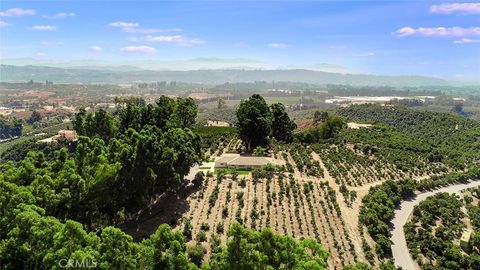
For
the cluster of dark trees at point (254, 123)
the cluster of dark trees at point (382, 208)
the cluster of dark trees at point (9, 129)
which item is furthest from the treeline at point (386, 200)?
the cluster of dark trees at point (9, 129)

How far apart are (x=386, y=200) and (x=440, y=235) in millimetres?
7673

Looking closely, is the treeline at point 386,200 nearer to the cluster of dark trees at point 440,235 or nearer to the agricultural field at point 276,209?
the cluster of dark trees at point 440,235

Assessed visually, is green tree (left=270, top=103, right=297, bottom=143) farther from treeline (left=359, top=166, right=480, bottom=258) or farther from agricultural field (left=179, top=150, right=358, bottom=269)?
treeline (left=359, top=166, right=480, bottom=258)

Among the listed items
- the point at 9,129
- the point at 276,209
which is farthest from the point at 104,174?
the point at 9,129

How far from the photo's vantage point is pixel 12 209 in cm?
2508

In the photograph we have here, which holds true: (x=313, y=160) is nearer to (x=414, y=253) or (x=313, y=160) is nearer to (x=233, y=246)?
(x=414, y=253)

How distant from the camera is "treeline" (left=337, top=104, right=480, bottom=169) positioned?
242 feet

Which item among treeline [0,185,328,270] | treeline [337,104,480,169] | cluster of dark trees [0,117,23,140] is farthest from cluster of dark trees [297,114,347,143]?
cluster of dark trees [0,117,23,140]

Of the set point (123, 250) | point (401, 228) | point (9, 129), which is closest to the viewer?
point (123, 250)

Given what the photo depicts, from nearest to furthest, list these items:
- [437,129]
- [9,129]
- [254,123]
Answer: [254,123] → [437,129] → [9,129]

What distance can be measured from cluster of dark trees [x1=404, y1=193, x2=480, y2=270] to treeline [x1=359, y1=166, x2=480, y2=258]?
Result: 9.60 ft

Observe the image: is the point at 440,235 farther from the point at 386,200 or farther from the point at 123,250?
the point at 123,250

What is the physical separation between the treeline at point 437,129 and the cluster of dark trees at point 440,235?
69.5 ft

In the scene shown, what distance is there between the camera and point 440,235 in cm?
4356
